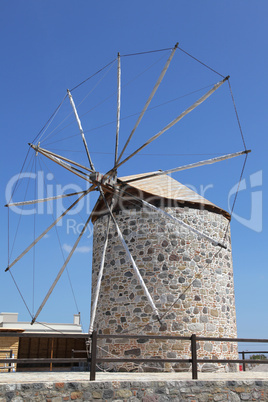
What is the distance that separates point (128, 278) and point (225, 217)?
13.2ft

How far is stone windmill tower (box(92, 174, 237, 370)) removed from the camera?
1139cm

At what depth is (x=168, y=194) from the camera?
12.9 metres

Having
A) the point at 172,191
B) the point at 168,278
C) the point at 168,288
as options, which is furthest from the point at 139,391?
the point at 172,191

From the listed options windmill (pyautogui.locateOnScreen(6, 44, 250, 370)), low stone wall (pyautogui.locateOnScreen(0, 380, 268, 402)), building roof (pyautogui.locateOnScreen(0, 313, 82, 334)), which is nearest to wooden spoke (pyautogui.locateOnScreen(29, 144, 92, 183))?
windmill (pyautogui.locateOnScreen(6, 44, 250, 370))

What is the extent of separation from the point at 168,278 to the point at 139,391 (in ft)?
14.8

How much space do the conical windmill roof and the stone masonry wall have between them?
25 cm

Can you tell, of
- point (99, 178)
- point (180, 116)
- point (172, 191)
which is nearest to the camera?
point (180, 116)

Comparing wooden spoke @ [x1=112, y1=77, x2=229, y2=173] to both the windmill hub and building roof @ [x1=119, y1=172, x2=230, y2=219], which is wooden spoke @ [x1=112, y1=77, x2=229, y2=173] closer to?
the windmill hub

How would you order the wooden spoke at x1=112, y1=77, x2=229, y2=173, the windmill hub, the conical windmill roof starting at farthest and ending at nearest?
the conical windmill roof → the windmill hub → the wooden spoke at x1=112, y1=77, x2=229, y2=173

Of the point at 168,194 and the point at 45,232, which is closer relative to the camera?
the point at 45,232

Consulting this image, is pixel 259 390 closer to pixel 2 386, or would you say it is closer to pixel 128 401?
pixel 128 401

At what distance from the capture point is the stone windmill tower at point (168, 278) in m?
11.4

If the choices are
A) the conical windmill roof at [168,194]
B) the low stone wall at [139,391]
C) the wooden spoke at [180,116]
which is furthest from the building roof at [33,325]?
the low stone wall at [139,391]

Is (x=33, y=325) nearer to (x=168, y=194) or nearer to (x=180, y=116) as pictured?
(x=168, y=194)
